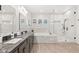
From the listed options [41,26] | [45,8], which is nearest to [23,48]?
[41,26]

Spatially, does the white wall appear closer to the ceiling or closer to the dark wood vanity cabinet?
the ceiling

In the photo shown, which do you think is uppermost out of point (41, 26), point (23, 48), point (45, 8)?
point (45, 8)

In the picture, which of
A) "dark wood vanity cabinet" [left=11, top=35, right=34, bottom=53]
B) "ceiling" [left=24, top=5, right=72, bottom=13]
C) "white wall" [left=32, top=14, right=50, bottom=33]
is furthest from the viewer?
"white wall" [left=32, top=14, right=50, bottom=33]

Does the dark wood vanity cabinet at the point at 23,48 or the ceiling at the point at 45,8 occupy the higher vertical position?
the ceiling at the point at 45,8

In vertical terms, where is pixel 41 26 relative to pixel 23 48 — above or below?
above

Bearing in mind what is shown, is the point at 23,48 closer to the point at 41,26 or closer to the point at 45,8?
the point at 41,26

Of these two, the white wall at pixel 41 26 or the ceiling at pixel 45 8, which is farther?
the white wall at pixel 41 26

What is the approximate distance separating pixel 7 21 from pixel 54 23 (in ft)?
5.46

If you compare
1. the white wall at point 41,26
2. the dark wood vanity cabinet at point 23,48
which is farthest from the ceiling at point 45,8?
the dark wood vanity cabinet at point 23,48

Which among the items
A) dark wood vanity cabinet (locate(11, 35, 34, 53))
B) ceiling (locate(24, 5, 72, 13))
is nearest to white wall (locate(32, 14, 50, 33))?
ceiling (locate(24, 5, 72, 13))

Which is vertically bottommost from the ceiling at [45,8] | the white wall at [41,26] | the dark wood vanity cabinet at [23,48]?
the dark wood vanity cabinet at [23,48]

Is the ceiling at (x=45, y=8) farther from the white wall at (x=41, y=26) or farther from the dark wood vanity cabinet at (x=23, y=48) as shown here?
the dark wood vanity cabinet at (x=23, y=48)

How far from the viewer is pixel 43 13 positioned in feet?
11.0
